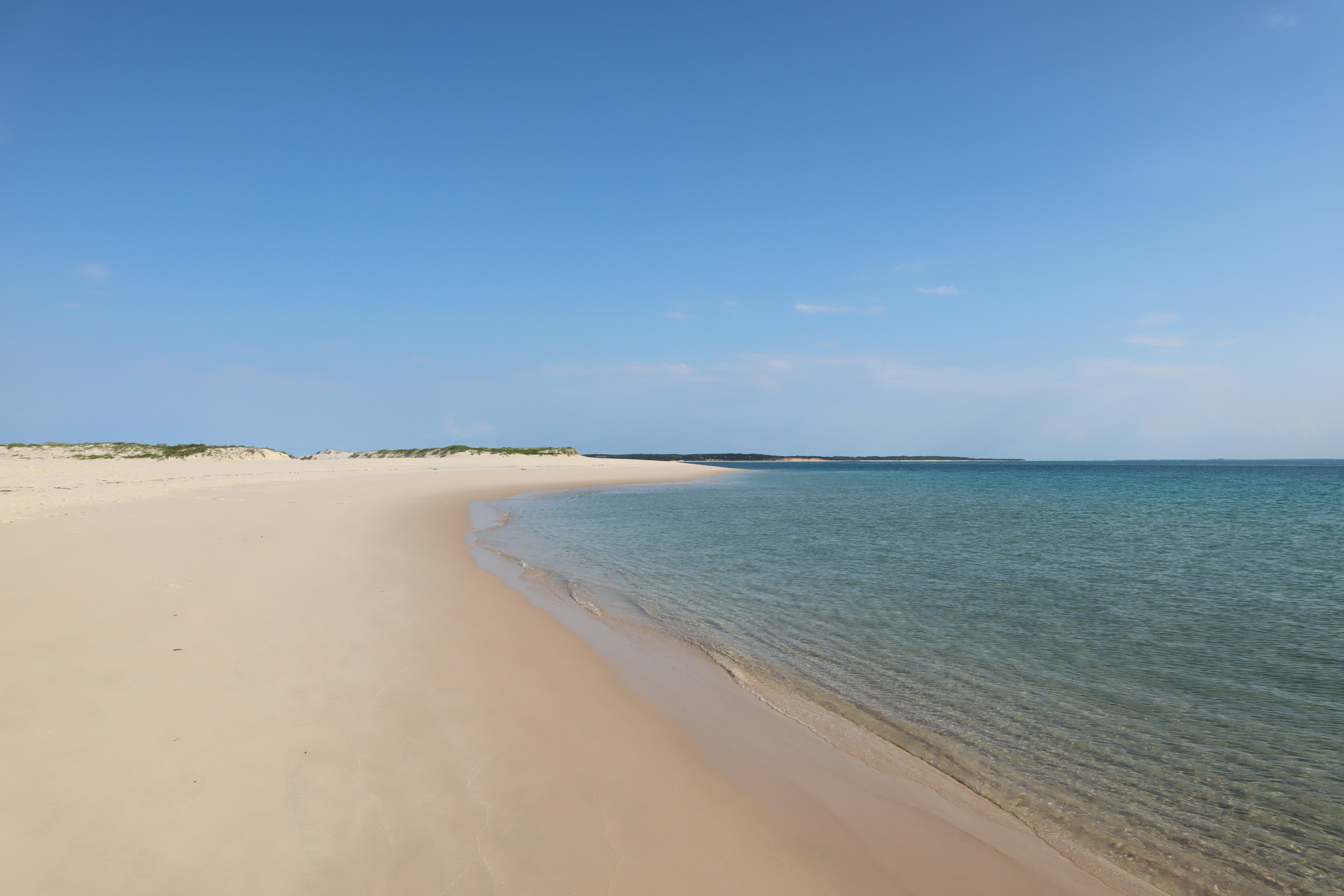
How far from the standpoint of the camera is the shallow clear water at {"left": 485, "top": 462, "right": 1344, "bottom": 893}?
5.15m

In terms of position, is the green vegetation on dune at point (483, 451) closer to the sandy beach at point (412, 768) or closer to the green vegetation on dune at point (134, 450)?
the green vegetation on dune at point (134, 450)

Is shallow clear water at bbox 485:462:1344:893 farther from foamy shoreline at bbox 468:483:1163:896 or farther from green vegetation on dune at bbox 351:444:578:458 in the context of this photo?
green vegetation on dune at bbox 351:444:578:458

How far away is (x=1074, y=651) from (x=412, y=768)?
952cm

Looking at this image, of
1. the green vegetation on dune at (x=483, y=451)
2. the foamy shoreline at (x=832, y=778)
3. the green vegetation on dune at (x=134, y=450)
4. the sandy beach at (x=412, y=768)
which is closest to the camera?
the sandy beach at (x=412, y=768)

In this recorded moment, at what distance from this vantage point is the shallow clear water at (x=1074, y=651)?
5148mm

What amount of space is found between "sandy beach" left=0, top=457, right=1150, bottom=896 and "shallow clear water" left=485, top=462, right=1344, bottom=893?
95cm

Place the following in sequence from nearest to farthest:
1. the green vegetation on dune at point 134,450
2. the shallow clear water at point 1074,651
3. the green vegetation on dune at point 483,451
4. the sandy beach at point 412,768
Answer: the sandy beach at point 412,768 → the shallow clear water at point 1074,651 → the green vegetation on dune at point 134,450 → the green vegetation on dune at point 483,451

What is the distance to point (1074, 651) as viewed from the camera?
9422mm

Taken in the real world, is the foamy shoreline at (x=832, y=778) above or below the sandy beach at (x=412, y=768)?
below

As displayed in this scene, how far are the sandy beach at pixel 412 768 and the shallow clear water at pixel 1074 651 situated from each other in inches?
37.4

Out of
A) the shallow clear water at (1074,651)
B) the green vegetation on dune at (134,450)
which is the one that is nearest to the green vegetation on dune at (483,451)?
the green vegetation on dune at (134,450)

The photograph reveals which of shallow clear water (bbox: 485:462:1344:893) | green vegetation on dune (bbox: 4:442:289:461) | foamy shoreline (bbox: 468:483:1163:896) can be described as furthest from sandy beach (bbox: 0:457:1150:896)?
green vegetation on dune (bbox: 4:442:289:461)

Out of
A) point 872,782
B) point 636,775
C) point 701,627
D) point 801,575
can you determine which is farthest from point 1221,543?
point 636,775

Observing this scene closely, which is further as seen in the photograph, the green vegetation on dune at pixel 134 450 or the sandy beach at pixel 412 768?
the green vegetation on dune at pixel 134 450
